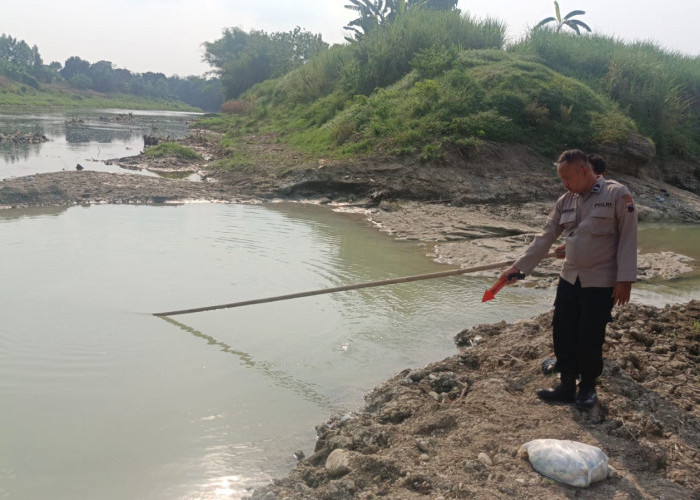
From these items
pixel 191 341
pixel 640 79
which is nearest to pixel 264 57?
pixel 640 79

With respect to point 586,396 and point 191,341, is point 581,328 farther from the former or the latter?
point 191,341

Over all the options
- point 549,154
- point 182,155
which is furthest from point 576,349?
point 182,155

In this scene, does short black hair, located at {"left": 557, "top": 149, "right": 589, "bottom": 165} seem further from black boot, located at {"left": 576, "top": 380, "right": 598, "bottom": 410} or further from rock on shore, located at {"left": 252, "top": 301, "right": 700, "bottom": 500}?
rock on shore, located at {"left": 252, "top": 301, "right": 700, "bottom": 500}

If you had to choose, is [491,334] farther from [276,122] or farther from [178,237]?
[276,122]

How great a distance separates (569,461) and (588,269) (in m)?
1.18

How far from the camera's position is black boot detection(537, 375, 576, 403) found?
11.6 feet

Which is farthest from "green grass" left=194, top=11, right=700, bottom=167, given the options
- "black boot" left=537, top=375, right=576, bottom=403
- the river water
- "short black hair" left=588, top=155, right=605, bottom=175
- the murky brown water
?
"black boot" left=537, top=375, right=576, bottom=403

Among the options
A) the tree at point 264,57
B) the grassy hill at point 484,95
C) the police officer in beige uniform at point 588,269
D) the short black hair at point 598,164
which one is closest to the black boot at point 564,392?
the police officer in beige uniform at point 588,269

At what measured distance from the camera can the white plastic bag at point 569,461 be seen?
267 cm

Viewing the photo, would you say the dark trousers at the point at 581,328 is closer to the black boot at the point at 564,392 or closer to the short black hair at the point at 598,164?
the black boot at the point at 564,392

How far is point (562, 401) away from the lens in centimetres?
354

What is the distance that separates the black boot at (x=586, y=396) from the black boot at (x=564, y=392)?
7 cm

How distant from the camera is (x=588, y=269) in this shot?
3406 millimetres

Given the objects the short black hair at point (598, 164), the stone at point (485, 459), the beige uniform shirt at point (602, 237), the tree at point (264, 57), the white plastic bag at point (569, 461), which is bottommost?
the stone at point (485, 459)
